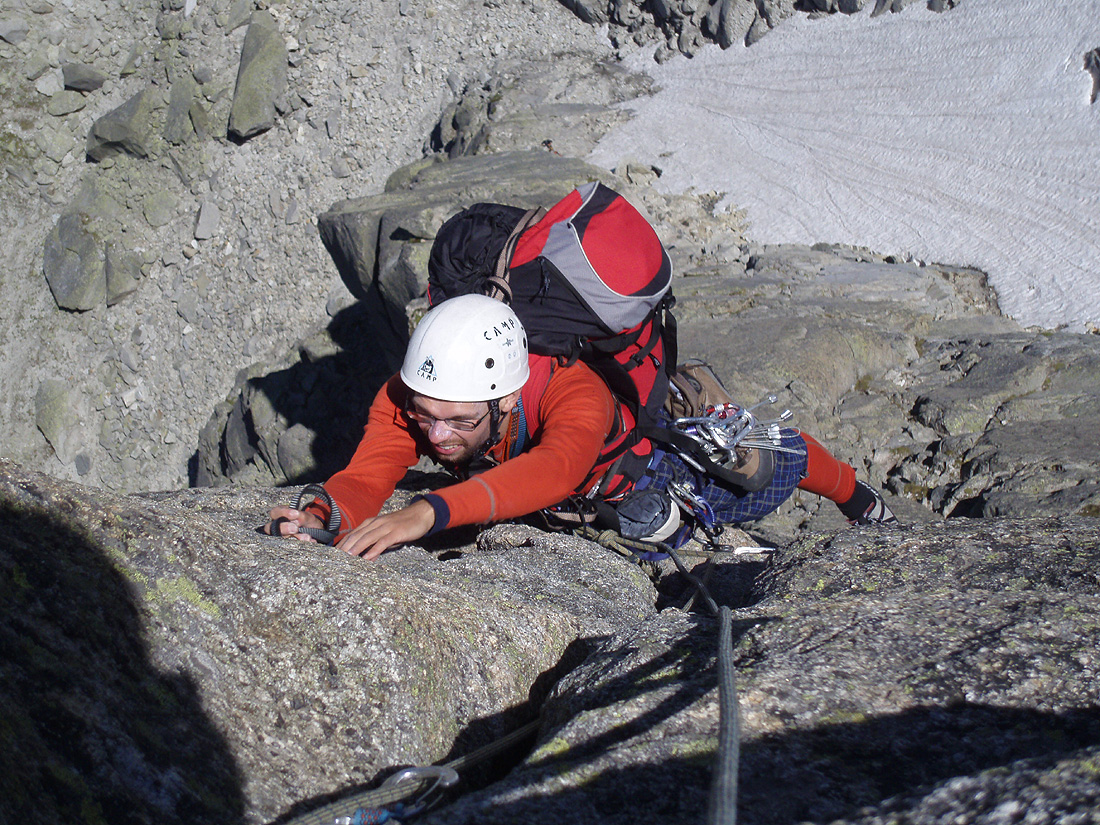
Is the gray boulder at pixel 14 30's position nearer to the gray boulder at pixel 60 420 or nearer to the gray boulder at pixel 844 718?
the gray boulder at pixel 60 420

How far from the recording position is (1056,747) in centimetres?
190

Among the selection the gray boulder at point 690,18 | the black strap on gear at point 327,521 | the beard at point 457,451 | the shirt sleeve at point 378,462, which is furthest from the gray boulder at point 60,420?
the beard at point 457,451

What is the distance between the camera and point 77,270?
1778 centimetres

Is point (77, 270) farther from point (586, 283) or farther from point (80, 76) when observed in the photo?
Answer: point (586, 283)

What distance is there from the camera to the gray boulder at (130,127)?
18.3 meters

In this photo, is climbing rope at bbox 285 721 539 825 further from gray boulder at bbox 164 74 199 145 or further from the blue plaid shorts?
gray boulder at bbox 164 74 199 145

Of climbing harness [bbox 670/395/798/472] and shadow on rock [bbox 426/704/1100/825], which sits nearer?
shadow on rock [bbox 426/704/1100/825]

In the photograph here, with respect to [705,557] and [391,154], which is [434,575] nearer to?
[705,557]

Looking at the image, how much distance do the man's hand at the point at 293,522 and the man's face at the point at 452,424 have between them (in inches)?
28.1

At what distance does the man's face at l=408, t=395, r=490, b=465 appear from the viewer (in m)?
4.04

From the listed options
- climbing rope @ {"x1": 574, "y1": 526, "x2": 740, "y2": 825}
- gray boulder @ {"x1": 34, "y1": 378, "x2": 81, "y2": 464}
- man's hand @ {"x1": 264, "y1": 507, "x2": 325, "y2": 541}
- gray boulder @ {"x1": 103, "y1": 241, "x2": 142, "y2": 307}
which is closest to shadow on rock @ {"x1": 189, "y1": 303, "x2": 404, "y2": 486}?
gray boulder @ {"x1": 34, "y1": 378, "x2": 81, "y2": 464}

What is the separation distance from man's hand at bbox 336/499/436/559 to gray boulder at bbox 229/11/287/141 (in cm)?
1673

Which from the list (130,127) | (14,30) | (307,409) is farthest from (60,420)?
(14,30)

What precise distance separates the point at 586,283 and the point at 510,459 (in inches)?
43.5
